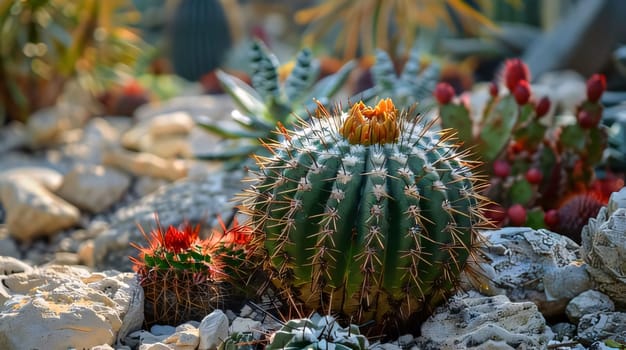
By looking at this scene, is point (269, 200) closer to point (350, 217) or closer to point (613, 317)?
point (350, 217)

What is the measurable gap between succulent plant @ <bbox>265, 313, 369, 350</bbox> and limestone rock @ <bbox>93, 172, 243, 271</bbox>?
189 cm

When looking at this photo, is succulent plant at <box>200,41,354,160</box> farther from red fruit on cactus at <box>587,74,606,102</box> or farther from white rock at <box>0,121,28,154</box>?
white rock at <box>0,121,28,154</box>

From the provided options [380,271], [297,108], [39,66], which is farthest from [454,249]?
[39,66]

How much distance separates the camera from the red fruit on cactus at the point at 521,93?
4.08m

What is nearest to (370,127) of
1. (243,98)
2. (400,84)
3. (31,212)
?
(243,98)

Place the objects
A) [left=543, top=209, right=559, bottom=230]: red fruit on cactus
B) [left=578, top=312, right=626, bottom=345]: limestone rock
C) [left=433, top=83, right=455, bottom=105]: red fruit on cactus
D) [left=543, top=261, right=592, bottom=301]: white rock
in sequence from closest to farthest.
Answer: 1. [left=578, top=312, right=626, bottom=345]: limestone rock
2. [left=543, top=261, right=592, bottom=301]: white rock
3. [left=543, top=209, right=559, bottom=230]: red fruit on cactus
4. [left=433, top=83, right=455, bottom=105]: red fruit on cactus

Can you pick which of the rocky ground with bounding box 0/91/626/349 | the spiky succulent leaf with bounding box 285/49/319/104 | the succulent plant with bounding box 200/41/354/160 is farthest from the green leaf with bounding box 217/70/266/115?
the rocky ground with bounding box 0/91/626/349

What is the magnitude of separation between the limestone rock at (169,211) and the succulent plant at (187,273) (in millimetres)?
1124

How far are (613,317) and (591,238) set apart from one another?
1.00ft

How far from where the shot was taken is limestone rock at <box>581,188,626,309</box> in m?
2.89

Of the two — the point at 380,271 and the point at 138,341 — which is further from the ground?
the point at 380,271

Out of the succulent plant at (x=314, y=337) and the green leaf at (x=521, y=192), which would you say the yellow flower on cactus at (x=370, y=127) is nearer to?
the succulent plant at (x=314, y=337)

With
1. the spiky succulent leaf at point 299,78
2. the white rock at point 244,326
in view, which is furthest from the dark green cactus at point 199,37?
the white rock at point 244,326

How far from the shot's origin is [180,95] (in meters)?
9.56
